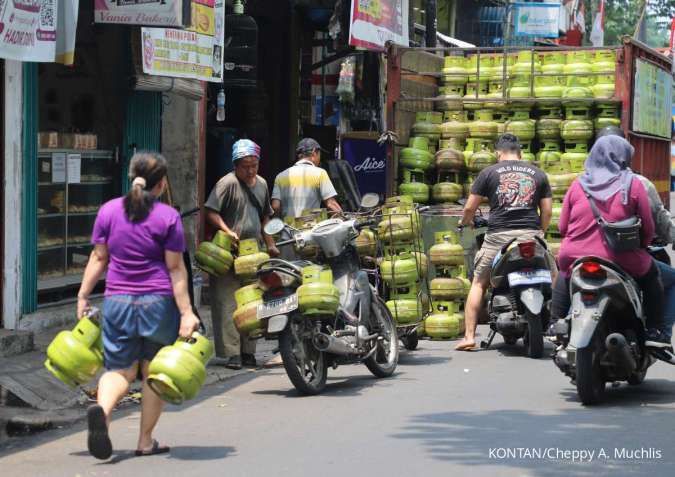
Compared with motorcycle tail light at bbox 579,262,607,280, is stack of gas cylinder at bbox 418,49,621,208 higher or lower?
higher

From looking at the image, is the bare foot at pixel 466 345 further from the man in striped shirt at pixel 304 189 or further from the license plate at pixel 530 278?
the man in striped shirt at pixel 304 189

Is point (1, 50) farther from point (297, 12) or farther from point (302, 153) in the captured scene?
point (297, 12)

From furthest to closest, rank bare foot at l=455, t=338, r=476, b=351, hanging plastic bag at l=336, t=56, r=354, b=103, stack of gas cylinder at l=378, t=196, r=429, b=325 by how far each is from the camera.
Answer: hanging plastic bag at l=336, t=56, r=354, b=103 < bare foot at l=455, t=338, r=476, b=351 < stack of gas cylinder at l=378, t=196, r=429, b=325

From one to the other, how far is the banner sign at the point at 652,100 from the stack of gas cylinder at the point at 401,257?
5.12 m

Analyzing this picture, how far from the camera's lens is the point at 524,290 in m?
10.6

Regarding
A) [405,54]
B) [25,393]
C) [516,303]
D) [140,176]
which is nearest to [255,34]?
[405,54]

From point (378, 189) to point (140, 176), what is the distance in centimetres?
955

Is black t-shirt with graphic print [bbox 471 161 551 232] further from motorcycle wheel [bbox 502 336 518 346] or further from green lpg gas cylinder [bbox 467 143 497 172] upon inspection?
green lpg gas cylinder [bbox 467 143 497 172]

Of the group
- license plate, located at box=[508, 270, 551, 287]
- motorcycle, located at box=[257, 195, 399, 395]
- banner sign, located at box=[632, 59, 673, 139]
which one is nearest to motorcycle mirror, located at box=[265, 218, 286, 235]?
motorcycle, located at box=[257, 195, 399, 395]

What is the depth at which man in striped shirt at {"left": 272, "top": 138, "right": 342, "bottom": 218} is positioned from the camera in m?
11.3

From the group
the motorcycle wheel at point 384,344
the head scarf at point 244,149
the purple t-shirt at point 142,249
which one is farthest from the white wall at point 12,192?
the purple t-shirt at point 142,249

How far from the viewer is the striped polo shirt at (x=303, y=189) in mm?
11258

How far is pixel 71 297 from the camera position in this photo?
39.5 feet

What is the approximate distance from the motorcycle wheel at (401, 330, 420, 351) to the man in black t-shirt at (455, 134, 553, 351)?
875 mm
